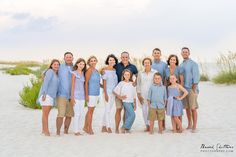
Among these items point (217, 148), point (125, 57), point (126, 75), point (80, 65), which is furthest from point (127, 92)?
point (217, 148)

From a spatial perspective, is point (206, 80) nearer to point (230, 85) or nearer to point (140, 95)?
A: point (230, 85)

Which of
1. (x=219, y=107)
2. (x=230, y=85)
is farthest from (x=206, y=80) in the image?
(x=219, y=107)

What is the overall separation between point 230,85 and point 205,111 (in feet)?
24.9

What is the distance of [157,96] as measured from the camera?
909 cm

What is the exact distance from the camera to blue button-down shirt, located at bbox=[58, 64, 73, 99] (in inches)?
355

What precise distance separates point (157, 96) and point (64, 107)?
6.09ft

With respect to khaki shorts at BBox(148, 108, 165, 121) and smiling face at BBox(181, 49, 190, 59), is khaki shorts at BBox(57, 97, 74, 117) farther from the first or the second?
smiling face at BBox(181, 49, 190, 59)

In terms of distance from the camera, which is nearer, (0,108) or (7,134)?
(7,134)

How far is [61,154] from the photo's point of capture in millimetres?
7500

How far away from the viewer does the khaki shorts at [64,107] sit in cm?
900

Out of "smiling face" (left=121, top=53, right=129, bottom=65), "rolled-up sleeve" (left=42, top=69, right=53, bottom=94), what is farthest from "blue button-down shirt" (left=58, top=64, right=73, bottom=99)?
"smiling face" (left=121, top=53, right=129, bottom=65)

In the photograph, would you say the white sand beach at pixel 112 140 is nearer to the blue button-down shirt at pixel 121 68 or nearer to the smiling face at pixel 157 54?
the blue button-down shirt at pixel 121 68

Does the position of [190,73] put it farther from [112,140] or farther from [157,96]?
[112,140]

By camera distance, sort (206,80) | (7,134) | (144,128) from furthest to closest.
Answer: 1. (206,80)
2. (144,128)
3. (7,134)
